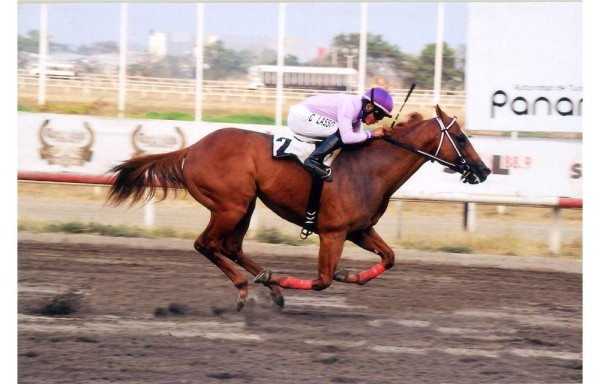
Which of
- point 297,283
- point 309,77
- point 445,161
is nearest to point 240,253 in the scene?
point 297,283

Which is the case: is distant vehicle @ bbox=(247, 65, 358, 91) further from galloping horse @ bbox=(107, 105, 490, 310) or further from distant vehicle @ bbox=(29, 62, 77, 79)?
galloping horse @ bbox=(107, 105, 490, 310)

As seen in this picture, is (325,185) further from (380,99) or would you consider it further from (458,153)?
(458,153)

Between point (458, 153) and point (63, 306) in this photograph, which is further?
point (63, 306)

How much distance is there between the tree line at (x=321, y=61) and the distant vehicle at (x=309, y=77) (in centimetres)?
12

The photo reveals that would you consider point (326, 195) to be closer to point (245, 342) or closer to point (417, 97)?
point (245, 342)

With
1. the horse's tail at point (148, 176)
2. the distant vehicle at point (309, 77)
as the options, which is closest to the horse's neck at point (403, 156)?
the horse's tail at point (148, 176)

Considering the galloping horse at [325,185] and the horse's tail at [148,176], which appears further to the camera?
the horse's tail at [148,176]

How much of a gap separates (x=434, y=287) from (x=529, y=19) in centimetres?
450

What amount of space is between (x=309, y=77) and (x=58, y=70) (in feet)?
13.3

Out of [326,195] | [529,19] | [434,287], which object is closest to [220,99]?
[529,19]

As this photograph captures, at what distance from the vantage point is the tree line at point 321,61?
41.3 feet

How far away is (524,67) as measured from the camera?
11.4 metres

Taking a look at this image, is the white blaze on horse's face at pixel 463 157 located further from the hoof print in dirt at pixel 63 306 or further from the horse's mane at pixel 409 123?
the hoof print in dirt at pixel 63 306

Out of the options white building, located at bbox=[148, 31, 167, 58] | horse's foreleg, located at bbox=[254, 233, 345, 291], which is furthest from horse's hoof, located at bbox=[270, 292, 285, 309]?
white building, located at bbox=[148, 31, 167, 58]
